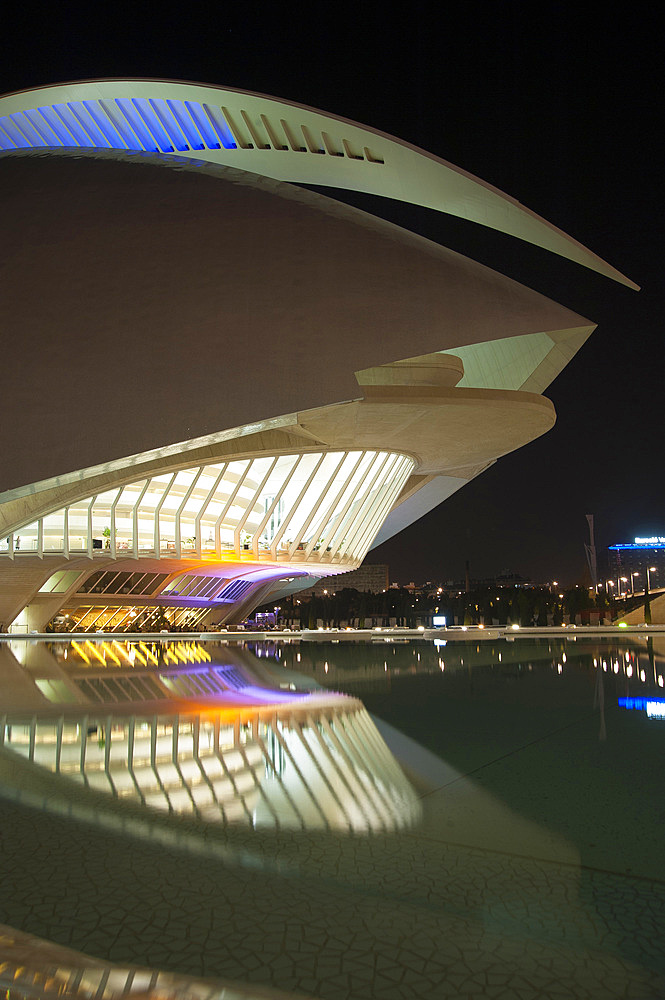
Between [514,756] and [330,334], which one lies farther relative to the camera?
[330,334]

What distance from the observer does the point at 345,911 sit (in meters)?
2.63

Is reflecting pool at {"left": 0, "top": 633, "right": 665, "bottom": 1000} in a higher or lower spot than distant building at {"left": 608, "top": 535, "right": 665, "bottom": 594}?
lower

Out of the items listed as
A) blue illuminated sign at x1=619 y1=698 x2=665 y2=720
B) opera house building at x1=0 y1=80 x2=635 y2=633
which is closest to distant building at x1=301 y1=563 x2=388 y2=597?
opera house building at x1=0 y1=80 x2=635 y2=633

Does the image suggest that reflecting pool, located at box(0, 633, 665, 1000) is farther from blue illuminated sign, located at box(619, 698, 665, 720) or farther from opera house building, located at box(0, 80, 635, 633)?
opera house building, located at box(0, 80, 635, 633)

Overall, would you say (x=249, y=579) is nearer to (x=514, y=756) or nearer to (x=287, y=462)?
(x=287, y=462)

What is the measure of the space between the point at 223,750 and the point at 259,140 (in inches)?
566

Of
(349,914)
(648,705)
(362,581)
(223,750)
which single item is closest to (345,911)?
(349,914)

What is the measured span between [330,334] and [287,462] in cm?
1540

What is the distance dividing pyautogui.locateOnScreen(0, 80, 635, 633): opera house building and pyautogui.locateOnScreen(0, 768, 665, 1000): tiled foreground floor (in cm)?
737

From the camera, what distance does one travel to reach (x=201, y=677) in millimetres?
11844

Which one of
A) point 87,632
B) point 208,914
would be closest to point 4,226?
point 208,914

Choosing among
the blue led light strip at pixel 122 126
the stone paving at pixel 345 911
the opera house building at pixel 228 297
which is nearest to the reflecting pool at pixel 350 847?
the stone paving at pixel 345 911

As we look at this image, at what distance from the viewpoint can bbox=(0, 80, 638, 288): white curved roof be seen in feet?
43.6

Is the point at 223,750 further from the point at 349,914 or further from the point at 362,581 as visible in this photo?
the point at 362,581
